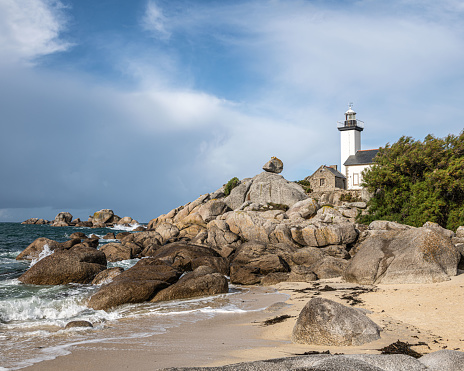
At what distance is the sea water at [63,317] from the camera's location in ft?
24.6

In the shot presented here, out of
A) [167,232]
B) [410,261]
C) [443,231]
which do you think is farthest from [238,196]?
[410,261]

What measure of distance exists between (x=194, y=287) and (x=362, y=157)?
50.3 m

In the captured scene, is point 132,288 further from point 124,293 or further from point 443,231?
point 443,231

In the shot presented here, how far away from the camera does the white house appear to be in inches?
2221

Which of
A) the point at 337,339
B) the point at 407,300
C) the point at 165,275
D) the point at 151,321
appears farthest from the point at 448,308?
the point at 165,275

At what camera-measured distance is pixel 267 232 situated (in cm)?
2505

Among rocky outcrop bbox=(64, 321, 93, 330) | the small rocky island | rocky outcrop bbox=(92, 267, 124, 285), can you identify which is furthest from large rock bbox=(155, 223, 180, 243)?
rocky outcrop bbox=(64, 321, 93, 330)

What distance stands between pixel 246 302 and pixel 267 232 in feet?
42.9

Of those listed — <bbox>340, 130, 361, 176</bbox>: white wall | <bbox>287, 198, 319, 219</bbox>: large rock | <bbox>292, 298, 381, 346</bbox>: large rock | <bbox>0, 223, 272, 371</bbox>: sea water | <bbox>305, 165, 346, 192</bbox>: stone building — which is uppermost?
<bbox>340, 130, 361, 176</bbox>: white wall

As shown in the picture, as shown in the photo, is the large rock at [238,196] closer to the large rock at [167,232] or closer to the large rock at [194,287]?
the large rock at [167,232]

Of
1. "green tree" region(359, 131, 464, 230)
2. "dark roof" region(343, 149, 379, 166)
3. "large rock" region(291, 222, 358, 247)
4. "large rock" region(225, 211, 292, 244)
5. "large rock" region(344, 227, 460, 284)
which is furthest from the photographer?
"dark roof" region(343, 149, 379, 166)

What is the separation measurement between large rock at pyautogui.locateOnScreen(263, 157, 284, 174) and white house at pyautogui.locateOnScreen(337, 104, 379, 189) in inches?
659

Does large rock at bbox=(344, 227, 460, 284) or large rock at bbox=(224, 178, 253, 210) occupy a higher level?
large rock at bbox=(224, 178, 253, 210)

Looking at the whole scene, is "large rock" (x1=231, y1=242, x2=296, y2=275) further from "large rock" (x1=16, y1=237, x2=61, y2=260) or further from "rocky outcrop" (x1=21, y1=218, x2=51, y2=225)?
"rocky outcrop" (x1=21, y1=218, x2=51, y2=225)
